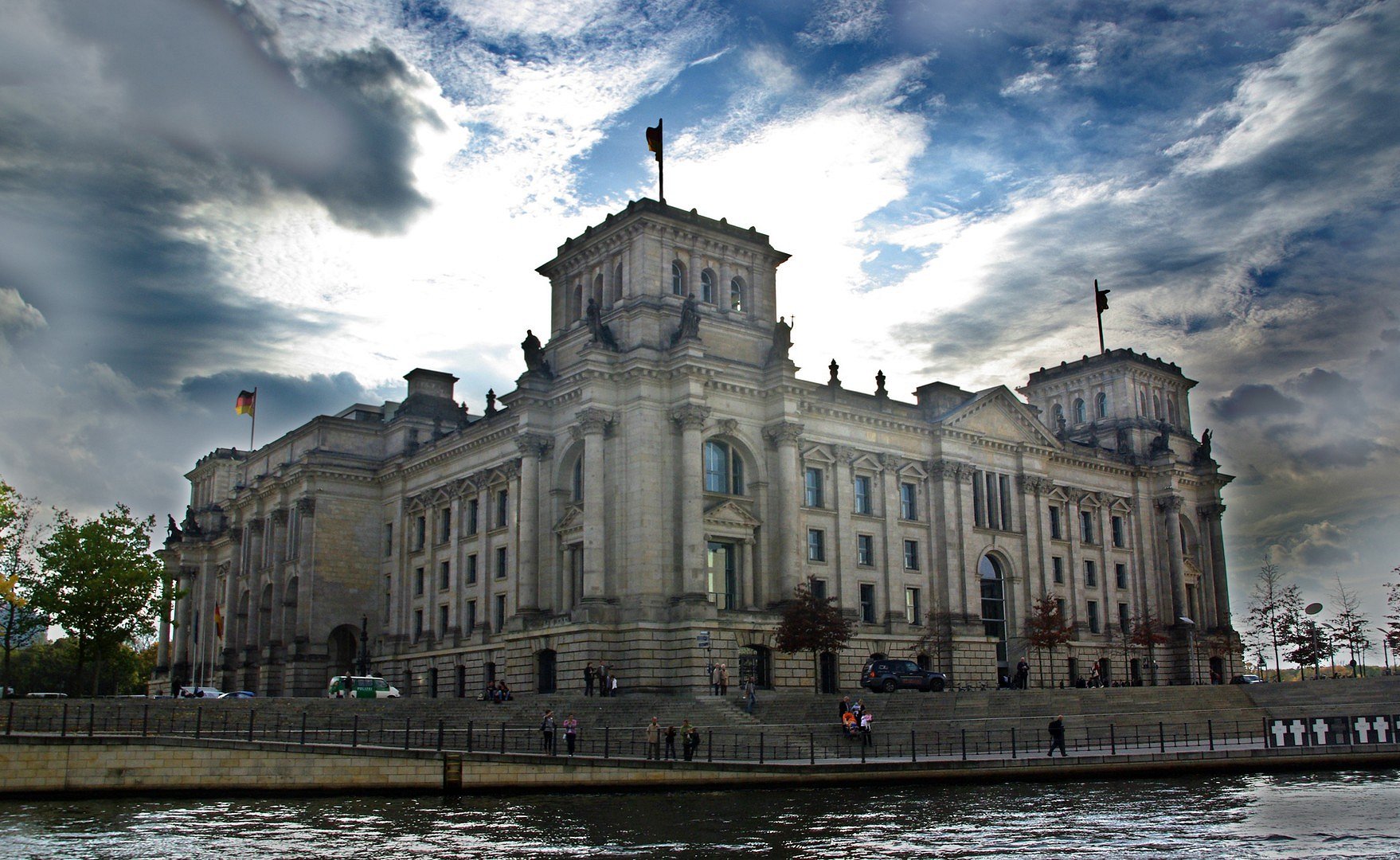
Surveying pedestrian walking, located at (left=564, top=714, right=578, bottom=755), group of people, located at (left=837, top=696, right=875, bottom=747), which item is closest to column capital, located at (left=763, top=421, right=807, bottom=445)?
group of people, located at (left=837, top=696, right=875, bottom=747)

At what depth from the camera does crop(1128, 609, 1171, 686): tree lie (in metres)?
75.6

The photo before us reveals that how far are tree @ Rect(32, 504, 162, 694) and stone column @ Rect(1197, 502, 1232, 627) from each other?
69145mm

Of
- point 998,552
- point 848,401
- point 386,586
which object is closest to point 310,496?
point 386,586

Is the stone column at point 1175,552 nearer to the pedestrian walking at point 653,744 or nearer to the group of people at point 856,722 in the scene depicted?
the group of people at point 856,722

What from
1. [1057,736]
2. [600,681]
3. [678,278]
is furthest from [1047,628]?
[1057,736]

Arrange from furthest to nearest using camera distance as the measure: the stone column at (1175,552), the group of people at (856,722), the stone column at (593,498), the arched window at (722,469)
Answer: the stone column at (1175,552), the arched window at (722,469), the stone column at (593,498), the group of people at (856,722)

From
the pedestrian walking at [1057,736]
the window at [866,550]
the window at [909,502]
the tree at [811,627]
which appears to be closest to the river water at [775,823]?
the pedestrian walking at [1057,736]

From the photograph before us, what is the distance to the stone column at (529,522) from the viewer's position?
6159 centimetres

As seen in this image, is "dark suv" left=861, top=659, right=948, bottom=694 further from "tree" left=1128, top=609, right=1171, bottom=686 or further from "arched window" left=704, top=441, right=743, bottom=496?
"tree" left=1128, top=609, right=1171, bottom=686

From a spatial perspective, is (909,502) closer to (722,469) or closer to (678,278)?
(722,469)

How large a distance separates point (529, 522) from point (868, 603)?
60.0ft

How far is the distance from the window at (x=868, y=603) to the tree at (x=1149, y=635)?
64.1 ft

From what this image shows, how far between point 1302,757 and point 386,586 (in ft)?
186

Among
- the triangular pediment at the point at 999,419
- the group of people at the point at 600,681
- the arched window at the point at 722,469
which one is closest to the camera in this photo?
the group of people at the point at 600,681
